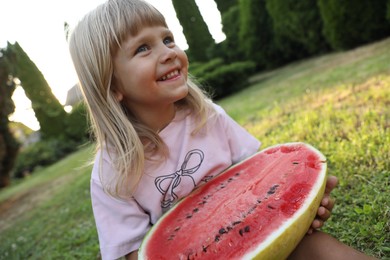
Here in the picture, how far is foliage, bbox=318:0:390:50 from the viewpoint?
334 inches

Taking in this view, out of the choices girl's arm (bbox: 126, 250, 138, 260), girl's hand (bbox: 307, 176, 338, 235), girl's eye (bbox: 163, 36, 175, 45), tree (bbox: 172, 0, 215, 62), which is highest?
girl's eye (bbox: 163, 36, 175, 45)

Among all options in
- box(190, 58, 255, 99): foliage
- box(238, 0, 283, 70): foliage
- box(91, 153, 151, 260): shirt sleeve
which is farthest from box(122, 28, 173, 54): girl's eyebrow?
box(238, 0, 283, 70): foliage

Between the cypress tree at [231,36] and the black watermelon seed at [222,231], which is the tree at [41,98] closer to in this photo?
the cypress tree at [231,36]

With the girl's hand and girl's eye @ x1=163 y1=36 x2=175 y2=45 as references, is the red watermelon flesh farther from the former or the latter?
girl's eye @ x1=163 y1=36 x2=175 y2=45

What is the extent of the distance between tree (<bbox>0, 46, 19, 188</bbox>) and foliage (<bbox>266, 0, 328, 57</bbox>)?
7787 millimetres

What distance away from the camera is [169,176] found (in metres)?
1.78

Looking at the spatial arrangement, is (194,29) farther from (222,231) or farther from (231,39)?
(222,231)

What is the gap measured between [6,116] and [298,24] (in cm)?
829

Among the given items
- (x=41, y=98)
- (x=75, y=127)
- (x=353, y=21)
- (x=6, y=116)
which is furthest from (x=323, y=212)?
(x=41, y=98)

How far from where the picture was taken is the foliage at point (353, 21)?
8477 mm

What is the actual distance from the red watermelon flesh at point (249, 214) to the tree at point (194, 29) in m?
12.6

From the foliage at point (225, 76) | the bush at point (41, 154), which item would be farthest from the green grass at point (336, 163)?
the bush at point (41, 154)

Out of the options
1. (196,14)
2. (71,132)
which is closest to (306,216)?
(196,14)

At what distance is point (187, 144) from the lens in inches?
73.7
